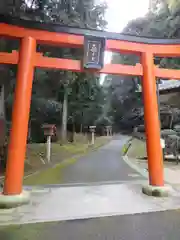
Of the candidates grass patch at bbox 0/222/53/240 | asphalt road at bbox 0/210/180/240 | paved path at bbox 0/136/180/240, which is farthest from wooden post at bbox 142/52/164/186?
grass patch at bbox 0/222/53/240

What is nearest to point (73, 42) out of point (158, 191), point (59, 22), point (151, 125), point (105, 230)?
point (151, 125)

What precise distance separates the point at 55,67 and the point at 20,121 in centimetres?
163

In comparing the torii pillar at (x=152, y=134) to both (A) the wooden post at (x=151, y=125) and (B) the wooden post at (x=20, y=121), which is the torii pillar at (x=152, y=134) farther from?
(B) the wooden post at (x=20, y=121)

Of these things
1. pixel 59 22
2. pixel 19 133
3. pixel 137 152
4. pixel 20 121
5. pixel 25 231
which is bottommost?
pixel 25 231

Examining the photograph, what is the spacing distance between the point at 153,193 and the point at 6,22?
216 inches

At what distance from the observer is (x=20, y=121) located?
5.84m

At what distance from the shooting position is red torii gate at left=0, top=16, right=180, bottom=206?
571cm

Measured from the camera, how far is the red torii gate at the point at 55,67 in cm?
571

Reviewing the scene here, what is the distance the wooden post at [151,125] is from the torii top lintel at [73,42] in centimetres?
23

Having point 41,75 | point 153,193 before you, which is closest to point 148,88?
point 153,193

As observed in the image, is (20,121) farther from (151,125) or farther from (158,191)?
(158,191)

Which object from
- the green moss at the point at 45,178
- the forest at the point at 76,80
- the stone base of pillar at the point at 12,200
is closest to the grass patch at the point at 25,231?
the stone base of pillar at the point at 12,200

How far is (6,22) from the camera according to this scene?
19.7 ft

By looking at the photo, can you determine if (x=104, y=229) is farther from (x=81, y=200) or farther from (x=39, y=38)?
(x=39, y=38)
